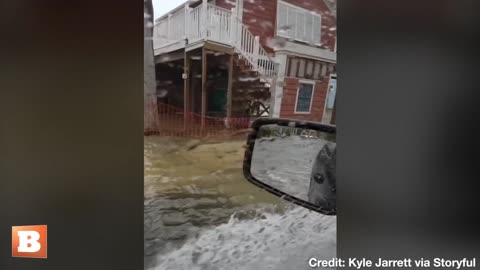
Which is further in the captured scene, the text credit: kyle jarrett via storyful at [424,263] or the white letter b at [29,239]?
the text credit: kyle jarrett via storyful at [424,263]

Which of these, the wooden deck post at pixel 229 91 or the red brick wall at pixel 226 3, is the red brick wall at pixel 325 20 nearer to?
the red brick wall at pixel 226 3

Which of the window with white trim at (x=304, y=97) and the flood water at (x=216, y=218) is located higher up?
the window with white trim at (x=304, y=97)

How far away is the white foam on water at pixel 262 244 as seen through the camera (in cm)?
208

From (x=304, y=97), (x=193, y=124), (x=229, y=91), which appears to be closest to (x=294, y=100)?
(x=304, y=97)

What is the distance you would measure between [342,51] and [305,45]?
8.2 inches

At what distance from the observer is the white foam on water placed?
81.9 inches

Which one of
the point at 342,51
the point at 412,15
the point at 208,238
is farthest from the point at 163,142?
the point at 412,15

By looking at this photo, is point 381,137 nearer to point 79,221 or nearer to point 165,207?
point 165,207

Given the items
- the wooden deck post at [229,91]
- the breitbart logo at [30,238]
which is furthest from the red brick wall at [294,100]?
the breitbart logo at [30,238]

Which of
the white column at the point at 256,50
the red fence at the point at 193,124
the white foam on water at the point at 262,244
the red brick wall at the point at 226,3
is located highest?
the red brick wall at the point at 226,3

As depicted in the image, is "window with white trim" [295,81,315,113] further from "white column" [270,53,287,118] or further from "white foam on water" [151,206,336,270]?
"white foam on water" [151,206,336,270]

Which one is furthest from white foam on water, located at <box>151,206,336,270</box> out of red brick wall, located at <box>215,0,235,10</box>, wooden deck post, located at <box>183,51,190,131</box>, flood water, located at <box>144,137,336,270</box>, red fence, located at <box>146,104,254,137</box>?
red brick wall, located at <box>215,0,235,10</box>

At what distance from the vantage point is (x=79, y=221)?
2.05 metres

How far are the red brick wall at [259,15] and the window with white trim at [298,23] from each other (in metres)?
0.04
